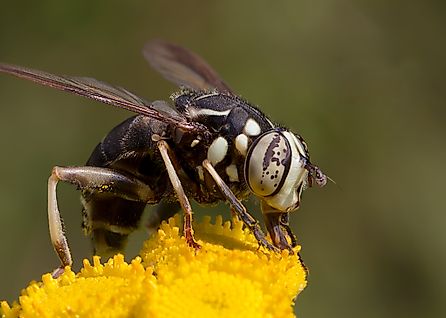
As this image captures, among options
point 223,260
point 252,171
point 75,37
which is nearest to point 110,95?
point 252,171

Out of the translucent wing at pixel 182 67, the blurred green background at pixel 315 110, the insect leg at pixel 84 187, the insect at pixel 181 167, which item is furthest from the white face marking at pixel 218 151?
the blurred green background at pixel 315 110

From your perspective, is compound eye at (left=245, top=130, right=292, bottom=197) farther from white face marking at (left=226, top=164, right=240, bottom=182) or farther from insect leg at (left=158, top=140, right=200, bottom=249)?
insect leg at (left=158, top=140, right=200, bottom=249)

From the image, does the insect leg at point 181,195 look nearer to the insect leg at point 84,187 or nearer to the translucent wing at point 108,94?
the translucent wing at point 108,94


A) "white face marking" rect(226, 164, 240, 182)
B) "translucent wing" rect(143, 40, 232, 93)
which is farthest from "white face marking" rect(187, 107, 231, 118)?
"translucent wing" rect(143, 40, 232, 93)

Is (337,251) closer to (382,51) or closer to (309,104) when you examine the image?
(309,104)

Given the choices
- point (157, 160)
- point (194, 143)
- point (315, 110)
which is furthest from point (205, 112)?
point (315, 110)

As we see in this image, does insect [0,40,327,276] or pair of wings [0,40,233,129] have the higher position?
pair of wings [0,40,233,129]
